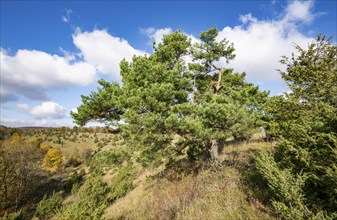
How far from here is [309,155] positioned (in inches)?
210

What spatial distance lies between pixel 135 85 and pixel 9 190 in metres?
22.2

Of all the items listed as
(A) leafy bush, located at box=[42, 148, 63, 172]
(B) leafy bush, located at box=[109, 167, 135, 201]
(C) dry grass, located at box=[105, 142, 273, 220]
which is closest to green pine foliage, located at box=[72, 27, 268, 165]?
(C) dry grass, located at box=[105, 142, 273, 220]

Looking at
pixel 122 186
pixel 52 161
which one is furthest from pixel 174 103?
pixel 52 161

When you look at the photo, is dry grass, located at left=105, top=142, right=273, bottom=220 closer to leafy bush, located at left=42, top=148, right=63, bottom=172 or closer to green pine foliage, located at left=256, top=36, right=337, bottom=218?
green pine foliage, located at left=256, top=36, right=337, bottom=218

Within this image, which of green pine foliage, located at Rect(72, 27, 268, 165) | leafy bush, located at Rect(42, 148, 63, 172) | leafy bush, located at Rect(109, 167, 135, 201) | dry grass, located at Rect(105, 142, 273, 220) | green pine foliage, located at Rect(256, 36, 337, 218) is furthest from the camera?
leafy bush, located at Rect(42, 148, 63, 172)

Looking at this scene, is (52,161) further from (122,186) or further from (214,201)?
(214,201)

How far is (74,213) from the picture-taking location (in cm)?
596

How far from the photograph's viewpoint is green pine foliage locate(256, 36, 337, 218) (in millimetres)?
4625

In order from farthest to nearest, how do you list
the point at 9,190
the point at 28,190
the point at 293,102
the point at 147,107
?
the point at 28,190 < the point at 9,190 < the point at 147,107 < the point at 293,102

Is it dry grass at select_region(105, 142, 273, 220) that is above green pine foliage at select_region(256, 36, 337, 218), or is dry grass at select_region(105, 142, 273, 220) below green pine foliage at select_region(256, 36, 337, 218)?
below

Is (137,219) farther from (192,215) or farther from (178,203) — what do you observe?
(192,215)

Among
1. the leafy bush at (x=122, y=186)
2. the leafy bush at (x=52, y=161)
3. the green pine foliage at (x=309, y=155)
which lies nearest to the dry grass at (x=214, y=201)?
the green pine foliage at (x=309, y=155)

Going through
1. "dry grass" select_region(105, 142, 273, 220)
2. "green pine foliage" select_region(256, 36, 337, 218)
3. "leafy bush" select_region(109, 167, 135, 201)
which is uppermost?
"green pine foliage" select_region(256, 36, 337, 218)

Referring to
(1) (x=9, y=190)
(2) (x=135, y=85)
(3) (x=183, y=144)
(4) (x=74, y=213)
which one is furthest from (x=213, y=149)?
(1) (x=9, y=190)
